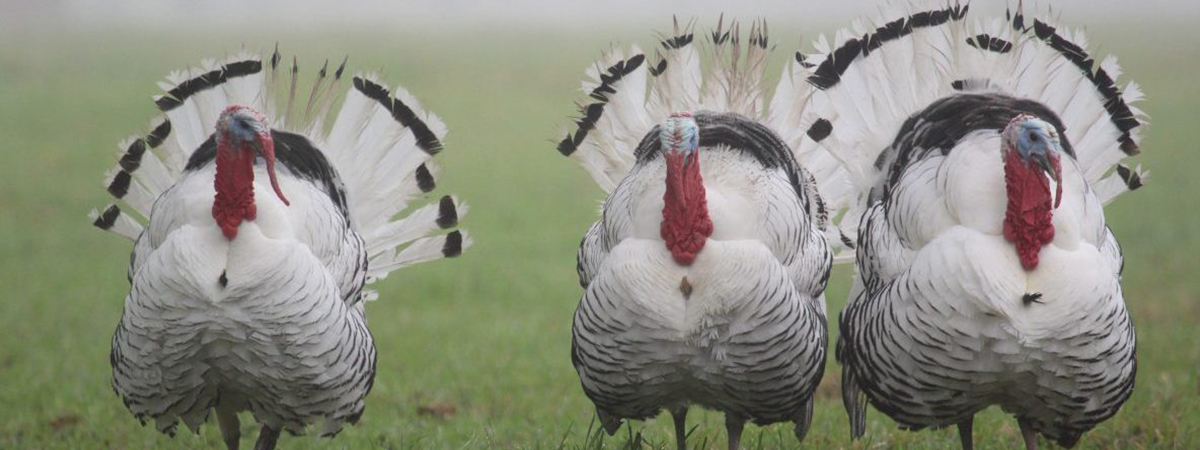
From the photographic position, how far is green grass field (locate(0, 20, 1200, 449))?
662 cm

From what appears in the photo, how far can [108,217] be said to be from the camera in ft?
19.8

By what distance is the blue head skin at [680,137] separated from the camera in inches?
192

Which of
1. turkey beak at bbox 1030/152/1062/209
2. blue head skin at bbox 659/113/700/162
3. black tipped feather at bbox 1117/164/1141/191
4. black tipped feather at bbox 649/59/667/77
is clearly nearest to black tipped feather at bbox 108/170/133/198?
black tipped feather at bbox 649/59/667/77

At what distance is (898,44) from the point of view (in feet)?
19.0

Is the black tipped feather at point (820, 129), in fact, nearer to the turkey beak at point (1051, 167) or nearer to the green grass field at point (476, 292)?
the green grass field at point (476, 292)

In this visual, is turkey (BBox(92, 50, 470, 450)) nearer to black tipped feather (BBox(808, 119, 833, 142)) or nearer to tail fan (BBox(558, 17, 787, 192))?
tail fan (BBox(558, 17, 787, 192))

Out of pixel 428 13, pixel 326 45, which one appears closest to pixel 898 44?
pixel 326 45

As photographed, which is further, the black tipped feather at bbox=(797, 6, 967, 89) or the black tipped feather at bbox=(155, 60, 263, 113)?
the black tipped feather at bbox=(155, 60, 263, 113)

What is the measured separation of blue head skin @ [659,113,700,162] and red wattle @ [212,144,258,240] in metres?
1.58

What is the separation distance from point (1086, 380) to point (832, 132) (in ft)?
5.51

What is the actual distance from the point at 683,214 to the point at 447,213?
178cm

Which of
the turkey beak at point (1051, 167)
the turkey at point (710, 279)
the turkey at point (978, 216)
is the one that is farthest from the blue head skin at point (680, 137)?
the turkey beak at point (1051, 167)

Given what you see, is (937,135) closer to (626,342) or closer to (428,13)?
(626,342)

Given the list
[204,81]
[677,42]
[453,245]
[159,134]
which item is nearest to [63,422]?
[159,134]
